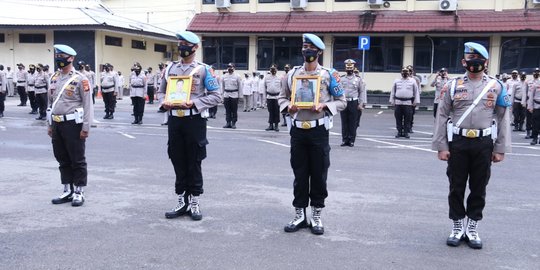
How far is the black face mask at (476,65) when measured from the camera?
530cm

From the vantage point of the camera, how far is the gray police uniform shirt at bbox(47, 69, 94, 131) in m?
6.77

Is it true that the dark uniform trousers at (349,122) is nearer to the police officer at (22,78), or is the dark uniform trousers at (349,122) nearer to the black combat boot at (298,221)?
the black combat boot at (298,221)

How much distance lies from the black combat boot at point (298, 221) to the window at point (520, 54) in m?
24.5

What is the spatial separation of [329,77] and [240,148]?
6.79 metres

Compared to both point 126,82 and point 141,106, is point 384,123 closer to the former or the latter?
point 141,106

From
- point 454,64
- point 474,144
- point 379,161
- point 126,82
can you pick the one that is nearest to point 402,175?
point 379,161

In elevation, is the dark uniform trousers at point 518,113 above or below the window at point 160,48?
below

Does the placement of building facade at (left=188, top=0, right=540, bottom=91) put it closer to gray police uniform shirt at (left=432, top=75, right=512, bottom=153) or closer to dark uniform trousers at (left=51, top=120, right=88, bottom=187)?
gray police uniform shirt at (left=432, top=75, right=512, bottom=153)

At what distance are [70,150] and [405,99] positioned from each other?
10.6 metres

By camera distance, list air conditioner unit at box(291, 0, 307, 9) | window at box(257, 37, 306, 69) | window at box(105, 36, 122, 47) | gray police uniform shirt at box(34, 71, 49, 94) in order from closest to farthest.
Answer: gray police uniform shirt at box(34, 71, 49, 94) → air conditioner unit at box(291, 0, 307, 9) → window at box(257, 37, 306, 69) → window at box(105, 36, 122, 47)

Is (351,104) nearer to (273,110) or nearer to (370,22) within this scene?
(273,110)

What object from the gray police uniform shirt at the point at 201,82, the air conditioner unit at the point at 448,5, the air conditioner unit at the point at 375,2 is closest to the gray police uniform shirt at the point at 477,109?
the gray police uniform shirt at the point at 201,82

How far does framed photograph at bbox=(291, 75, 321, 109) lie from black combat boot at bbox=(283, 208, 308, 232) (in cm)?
127

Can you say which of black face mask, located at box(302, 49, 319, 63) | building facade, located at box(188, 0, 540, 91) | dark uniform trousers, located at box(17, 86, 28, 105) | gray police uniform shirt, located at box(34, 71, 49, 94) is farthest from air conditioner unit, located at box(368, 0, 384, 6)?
black face mask, located at box(302, 49, 319, 63)
